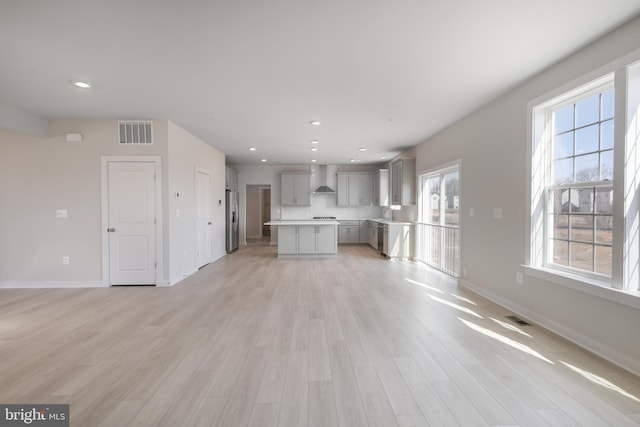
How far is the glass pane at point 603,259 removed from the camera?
2461 mm

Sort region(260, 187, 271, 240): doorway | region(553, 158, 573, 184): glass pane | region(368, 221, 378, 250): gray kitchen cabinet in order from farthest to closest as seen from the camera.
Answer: region(260, 187, 271, 240): doorway, region(368, 221, 378, 250): gray kitchen cabinet, region(553, 158, 573, 184): glass pane

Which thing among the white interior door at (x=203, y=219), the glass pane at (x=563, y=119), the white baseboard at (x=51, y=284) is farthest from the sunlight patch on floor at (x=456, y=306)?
the white baseboard at (x=51, y=284)

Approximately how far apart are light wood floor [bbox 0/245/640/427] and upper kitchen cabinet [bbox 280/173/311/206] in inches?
220

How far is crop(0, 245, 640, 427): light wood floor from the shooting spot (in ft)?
5.67

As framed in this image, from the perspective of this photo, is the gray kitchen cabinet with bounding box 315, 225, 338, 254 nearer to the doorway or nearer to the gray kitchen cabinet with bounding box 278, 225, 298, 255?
the gray kitchen cabinet with bounding box 278, 225, 298, 255

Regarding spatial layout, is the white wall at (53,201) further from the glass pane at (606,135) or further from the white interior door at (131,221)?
the glass pane at (606,135)

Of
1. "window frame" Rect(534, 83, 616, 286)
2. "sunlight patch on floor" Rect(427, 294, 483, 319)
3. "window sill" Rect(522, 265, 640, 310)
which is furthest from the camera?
"sunlight patch on floor" Rect(427, 294, 483, 319)

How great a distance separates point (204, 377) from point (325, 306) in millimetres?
1806

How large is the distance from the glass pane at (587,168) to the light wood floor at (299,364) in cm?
158

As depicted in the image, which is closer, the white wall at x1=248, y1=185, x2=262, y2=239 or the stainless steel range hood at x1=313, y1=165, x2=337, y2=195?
the stainless steel range hood at x1=313, y1=165, x2=337, y2=195

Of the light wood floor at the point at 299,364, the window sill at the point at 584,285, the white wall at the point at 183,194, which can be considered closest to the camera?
the light wood floor at the point at 299,364

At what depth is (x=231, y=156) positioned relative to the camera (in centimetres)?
800

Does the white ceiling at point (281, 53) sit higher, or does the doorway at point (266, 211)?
the white ceiling at point (281, 53)

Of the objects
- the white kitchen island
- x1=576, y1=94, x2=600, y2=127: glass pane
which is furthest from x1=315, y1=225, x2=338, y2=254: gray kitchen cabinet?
x1=576, y1=94, x2=600, y2=127: glass pane
